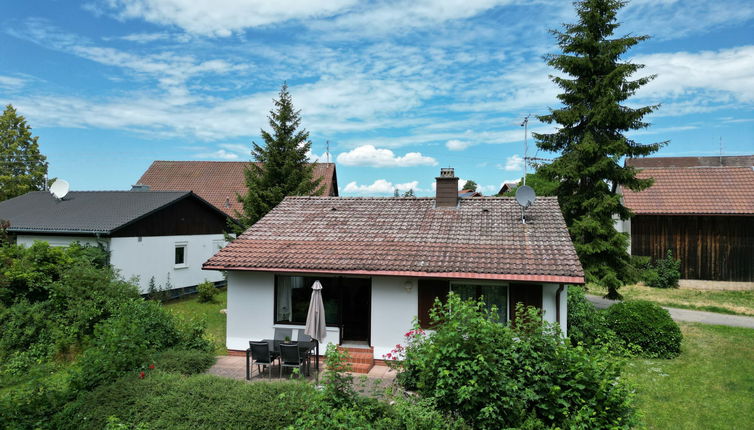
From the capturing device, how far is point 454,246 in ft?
39.1

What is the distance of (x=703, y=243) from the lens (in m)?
23.5

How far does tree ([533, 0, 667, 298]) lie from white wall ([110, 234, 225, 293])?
1586 cm

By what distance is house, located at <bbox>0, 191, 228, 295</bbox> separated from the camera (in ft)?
57.6

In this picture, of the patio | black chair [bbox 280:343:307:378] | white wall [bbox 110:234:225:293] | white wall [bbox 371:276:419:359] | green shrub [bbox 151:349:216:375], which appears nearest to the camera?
green shrub [bbox 151:349:216:375]

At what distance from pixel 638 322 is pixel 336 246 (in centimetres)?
843

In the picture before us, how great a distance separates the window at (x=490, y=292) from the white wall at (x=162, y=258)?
13.2 meters

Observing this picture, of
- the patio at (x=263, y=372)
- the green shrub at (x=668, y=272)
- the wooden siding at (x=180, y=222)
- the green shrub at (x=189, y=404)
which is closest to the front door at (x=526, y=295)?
the patio at (x=263, y=372)

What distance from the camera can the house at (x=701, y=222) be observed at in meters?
23.0

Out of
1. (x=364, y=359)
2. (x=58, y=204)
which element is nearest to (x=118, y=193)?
(x=58, y=204)

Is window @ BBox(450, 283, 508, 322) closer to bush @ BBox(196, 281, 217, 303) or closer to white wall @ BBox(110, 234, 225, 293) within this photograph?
bush @ BBox(196, 281, 217, 303)

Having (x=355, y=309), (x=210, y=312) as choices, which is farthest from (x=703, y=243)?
(x=210, y=312)

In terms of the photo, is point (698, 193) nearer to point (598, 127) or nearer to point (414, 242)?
point (598, 127)

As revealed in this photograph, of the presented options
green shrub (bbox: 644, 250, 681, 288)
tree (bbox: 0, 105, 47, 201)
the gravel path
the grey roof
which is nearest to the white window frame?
the grey roof

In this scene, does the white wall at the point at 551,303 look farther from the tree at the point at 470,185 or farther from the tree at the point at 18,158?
the tree at the point at 470,185
